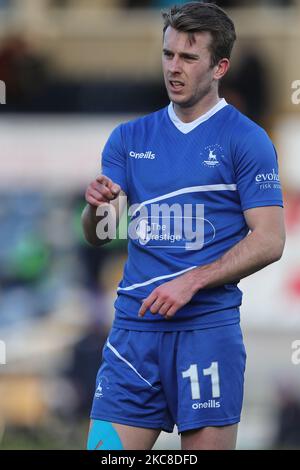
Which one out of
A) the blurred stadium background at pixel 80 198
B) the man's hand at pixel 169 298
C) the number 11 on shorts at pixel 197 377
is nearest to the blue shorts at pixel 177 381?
the number 11 on shorts at pixel 197 377

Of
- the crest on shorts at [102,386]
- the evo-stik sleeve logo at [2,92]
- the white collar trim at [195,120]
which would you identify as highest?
the evo-stik sleeve logo at [2,92]

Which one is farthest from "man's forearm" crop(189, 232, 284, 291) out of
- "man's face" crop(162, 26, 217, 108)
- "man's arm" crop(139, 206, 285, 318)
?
"man's face" crop(162, 26, 217, 108)

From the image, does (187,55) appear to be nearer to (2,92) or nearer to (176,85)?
(176,85)

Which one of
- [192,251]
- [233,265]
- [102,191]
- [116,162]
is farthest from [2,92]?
[233,265]

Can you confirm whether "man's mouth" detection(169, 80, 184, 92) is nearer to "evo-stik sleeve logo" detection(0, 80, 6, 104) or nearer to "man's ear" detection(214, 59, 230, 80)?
"man's ear" detection(214, 59, 230, 80)

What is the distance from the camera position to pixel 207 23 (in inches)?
225

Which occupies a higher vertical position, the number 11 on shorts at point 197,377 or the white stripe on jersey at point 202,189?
the white stripe on jersey at point 202,189

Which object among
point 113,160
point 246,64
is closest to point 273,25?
point 246,64

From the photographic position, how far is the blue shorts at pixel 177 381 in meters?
5.67

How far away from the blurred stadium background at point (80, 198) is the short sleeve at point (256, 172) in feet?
15.6

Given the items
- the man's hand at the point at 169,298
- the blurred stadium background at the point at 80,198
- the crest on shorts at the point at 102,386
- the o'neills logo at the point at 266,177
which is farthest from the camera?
the blurred stadium background at the point at 80,198

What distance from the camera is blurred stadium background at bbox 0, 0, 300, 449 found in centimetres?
1180

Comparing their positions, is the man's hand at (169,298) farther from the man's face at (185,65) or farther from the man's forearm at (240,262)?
the man's face at (185,65)

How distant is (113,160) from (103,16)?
11311mm
